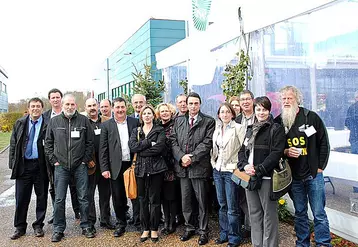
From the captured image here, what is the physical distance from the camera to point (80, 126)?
4.93m

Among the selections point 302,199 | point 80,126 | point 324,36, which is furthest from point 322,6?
point 80,126

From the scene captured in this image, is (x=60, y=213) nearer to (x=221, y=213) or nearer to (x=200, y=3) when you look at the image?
(x=221, y=213)

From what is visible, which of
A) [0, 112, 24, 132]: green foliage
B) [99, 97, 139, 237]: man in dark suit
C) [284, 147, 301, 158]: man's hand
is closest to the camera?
[284, 147, 301, 158]: man's hand

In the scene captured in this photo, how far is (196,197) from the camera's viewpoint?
184 inches

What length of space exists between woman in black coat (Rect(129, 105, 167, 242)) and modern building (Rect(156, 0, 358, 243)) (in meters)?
2.13

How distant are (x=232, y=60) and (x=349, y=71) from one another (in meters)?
2.73

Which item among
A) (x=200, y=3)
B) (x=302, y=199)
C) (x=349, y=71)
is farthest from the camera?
(x=200, y=3)

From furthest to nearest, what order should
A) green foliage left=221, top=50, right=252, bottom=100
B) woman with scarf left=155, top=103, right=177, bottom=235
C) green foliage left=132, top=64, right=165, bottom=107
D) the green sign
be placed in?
green foliage left=132, top=64, right=165, bottom=107, the green sign, green foliage left=221, top=50, right=252, bottom=100, woman with scarf left=155, top=103, right=177, bottom=235

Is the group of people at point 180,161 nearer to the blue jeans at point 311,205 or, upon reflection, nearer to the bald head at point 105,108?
the blue jeans at point 311,205

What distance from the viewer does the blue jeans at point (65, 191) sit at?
4863mm

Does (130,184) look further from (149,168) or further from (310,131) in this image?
(310,131)

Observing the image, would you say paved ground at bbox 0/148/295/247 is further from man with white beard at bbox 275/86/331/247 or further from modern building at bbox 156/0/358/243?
modern building at bbox 156/0/358/243

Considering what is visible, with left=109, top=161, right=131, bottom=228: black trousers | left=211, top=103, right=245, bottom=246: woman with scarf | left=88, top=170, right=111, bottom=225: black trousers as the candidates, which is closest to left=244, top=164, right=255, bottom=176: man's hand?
left=211, top=103, right=245, bottom=246: woman with scarf

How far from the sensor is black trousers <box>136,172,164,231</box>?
Result: 467 cm
